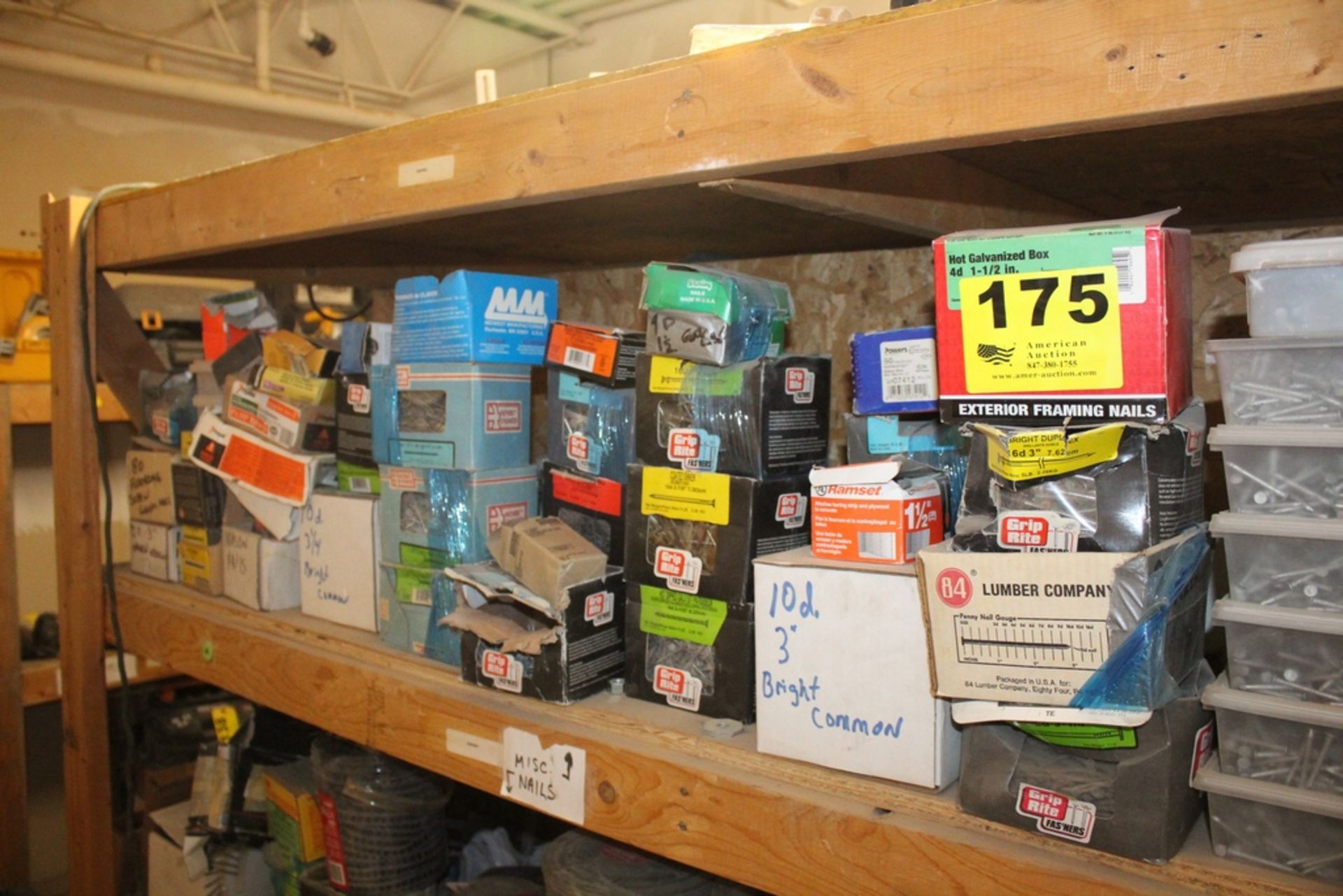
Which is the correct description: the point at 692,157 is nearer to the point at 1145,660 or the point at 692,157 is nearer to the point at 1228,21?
the point at 1228,21

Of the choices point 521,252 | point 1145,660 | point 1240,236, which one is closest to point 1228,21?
point 1145,660

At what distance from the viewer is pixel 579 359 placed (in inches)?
46.3

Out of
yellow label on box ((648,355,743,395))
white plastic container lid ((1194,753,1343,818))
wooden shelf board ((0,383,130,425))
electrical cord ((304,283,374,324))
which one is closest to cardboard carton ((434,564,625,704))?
yellow label on box ((648,355,743,395))

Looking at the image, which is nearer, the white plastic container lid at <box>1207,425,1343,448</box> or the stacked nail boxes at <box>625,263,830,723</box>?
the white plastic container lid at <box>1207,425,1343,448</box>

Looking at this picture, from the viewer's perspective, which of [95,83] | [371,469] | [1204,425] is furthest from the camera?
[95,83]

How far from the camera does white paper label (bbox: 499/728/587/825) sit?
100cm

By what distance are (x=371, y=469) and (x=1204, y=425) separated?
3.49 feet

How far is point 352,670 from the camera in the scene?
4.08 ft

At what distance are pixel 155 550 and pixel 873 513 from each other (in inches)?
56.0

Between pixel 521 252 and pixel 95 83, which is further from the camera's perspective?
pixel 95 83

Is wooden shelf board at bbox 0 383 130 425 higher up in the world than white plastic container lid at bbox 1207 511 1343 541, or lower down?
higher up

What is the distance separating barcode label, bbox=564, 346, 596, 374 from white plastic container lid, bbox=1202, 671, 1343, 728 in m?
0.74

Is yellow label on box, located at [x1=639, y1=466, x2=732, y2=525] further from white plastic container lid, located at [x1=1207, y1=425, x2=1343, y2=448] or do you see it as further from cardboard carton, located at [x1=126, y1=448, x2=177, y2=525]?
cardboard carton, located at [x1=126, y1=448, x2=177, y2=525]

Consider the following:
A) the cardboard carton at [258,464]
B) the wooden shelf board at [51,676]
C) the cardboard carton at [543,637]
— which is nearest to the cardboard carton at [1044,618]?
the cardboard carton at [543,637]
